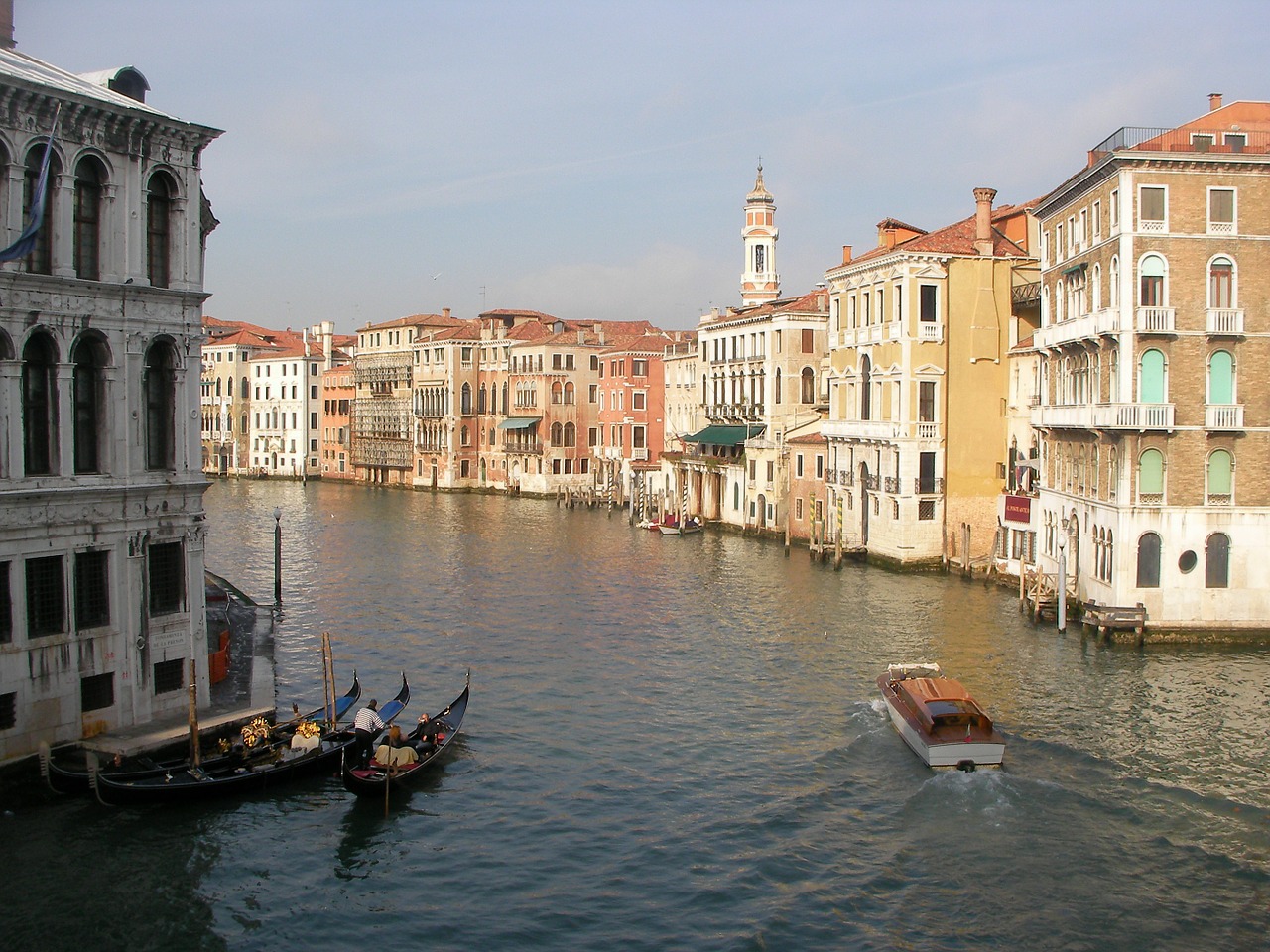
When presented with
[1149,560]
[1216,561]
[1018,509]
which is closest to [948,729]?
[1149,560]

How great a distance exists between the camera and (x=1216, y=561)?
24547 millimetres

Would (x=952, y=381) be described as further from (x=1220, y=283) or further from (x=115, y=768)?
(x=115, y=768)

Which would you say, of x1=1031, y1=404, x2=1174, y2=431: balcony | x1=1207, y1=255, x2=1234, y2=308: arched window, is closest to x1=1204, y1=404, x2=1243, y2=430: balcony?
x1=1031, y1=404, x2=1174, y2=431: balcony

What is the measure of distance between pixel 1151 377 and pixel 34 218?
2018cm

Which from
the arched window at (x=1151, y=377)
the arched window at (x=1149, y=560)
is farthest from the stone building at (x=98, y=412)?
the arched window at (x=1151, y=377)

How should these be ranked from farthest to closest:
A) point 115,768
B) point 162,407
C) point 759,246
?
point 759,246 → point 162,407 → point 115,768

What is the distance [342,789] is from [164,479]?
487cm

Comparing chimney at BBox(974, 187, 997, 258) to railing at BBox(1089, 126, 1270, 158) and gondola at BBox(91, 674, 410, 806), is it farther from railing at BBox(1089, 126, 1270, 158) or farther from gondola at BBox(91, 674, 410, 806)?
gondola at BBox(91, 674, 410, 806)

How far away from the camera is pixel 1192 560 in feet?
80.6

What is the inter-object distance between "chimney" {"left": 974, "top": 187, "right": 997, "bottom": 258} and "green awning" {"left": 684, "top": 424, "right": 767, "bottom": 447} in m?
13.9

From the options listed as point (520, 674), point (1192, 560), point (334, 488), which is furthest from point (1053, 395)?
point (334, 488)

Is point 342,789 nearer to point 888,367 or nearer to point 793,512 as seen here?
point 888,367

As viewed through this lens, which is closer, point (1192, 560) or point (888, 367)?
point (1192, 560)

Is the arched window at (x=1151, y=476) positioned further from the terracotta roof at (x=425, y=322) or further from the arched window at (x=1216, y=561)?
the terracotta roof at (x=425, y=322)
